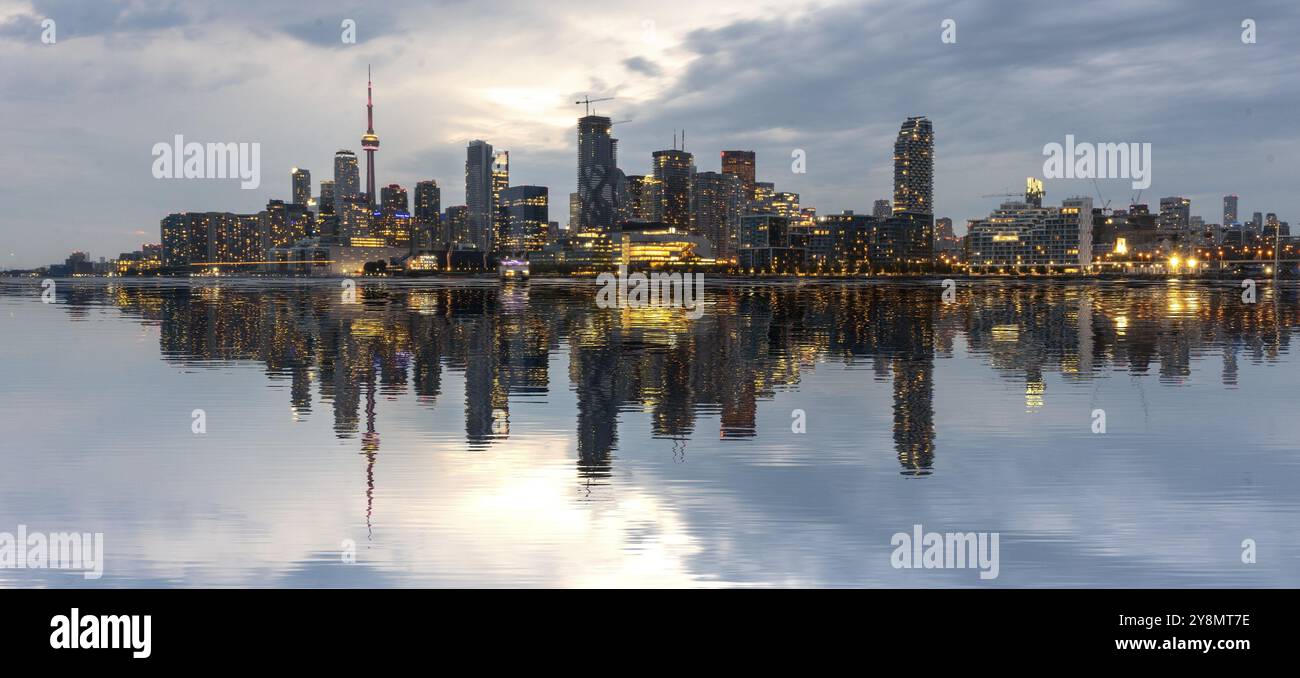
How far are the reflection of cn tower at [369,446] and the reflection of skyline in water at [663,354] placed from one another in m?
0.11

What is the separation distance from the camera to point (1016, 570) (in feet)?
50.0

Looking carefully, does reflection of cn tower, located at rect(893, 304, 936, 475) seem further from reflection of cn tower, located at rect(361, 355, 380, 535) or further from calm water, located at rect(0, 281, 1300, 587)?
reflection of cn tower, located at rect(361, 355, 380, 535)

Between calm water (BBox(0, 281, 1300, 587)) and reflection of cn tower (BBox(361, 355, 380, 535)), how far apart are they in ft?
0.35

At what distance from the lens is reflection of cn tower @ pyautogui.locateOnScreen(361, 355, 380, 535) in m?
19.2

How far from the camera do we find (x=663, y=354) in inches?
1946

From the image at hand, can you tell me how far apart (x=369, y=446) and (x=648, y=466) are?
8049 millimetres

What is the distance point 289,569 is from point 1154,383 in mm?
35861
